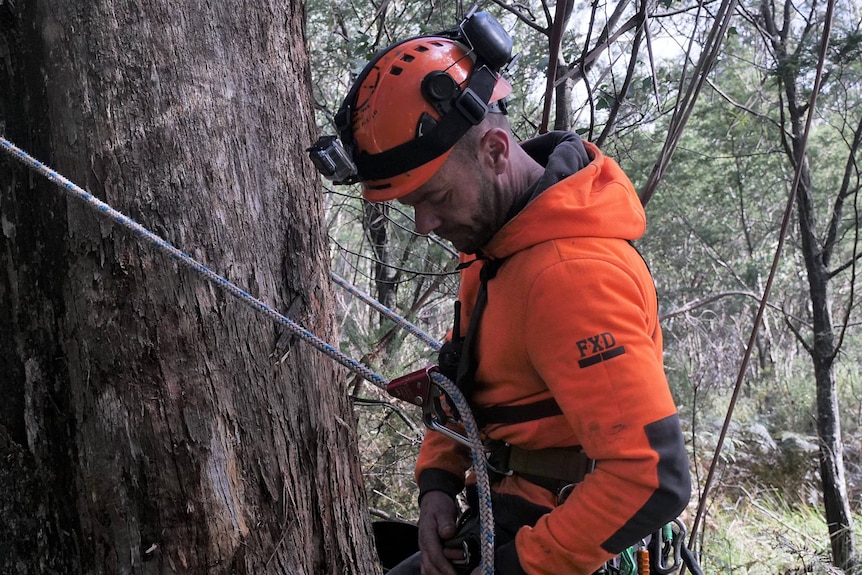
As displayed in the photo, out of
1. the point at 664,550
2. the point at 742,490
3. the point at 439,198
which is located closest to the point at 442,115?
the point at 439,198

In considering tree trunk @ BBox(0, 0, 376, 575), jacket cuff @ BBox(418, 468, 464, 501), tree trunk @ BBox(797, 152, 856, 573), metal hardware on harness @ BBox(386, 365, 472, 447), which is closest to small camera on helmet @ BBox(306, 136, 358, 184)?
tree trunk @ BBox(0, 0, 376, 575)

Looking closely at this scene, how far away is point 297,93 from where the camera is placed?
5.90 ft

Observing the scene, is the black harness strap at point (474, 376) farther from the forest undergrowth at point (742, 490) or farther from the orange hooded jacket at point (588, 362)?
the forest undergrowth at point (742, 490)

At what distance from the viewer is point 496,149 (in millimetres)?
1463

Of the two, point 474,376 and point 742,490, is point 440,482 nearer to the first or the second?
point 474,376

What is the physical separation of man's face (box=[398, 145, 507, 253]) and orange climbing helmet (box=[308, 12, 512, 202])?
0.03 meters

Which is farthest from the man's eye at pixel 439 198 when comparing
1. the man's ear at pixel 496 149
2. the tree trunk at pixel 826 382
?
the tree trunk at pixel 826 382

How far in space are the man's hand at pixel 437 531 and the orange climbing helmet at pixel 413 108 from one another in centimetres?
83

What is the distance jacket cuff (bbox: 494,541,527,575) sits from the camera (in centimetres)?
134

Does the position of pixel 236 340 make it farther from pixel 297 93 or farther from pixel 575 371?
pixel 575 371

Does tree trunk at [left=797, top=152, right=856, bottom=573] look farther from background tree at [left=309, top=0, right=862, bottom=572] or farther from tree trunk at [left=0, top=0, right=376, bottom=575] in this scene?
tree trunk at [left=0, top=0, right=376, bottom=575]

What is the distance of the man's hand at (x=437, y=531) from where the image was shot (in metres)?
1.63

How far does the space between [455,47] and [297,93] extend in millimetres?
522

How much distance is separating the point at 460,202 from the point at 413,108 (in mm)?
225
